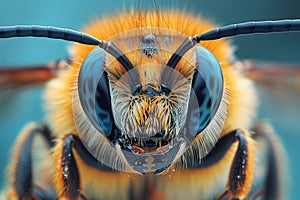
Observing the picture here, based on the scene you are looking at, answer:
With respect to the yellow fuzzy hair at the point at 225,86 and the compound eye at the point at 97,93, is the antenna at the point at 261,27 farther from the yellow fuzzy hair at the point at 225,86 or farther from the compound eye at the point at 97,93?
the compound eye at the point at 97,93

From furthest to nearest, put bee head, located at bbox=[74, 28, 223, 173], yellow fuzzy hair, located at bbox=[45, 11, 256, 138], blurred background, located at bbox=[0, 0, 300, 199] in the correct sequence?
blurred background, located at bbox=[0, 0, 300, 199], yellow fuzzy hair, located at bbox=[45, 11, 256, 138], bee head, located at bbox=[74, 28, 223, 173]

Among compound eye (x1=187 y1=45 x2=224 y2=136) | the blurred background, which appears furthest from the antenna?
the blurred background

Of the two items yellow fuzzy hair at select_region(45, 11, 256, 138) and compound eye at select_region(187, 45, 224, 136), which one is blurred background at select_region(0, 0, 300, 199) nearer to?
yellow fuzzy hair at select_region(45, 11, 256, 138)

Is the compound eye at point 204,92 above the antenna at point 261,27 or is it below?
below

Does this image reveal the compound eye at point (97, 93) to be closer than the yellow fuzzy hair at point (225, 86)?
Yes

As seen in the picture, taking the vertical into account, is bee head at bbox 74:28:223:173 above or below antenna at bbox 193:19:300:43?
below

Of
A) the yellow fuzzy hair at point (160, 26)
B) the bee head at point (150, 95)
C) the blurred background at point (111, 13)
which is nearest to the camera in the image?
the bee head at point (150, 95)

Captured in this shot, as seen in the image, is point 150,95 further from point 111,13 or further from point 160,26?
point 111,13

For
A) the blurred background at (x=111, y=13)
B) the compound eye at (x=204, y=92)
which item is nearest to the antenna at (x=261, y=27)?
the compound eye at (x=204, y=92)

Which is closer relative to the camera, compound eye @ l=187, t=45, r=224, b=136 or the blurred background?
compound eye @ l=187, t=45, r=224, b=136
